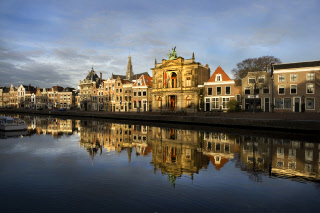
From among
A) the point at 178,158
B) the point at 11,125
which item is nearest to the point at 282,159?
the point at 178,158

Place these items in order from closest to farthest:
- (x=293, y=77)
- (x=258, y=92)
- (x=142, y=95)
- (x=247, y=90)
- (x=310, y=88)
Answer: (x=310, y=88) < (x=293, y=77) < (x=258, y=92) < (x=247, y=90) < (x=142, y=95)

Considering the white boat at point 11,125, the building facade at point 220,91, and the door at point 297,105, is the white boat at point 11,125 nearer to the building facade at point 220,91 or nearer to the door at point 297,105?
the building facade at point 220,91

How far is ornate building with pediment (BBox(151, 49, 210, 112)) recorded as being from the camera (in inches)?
2104

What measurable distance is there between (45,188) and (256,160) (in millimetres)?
11812

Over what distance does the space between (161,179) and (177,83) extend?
46193 millimetres

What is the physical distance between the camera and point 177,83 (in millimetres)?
55656

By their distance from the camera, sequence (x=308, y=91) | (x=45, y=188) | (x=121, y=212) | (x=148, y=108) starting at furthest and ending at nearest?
(x=148, y=108)
(x=308, y=91)
(x=45, y=188)
(x=121, y=212)

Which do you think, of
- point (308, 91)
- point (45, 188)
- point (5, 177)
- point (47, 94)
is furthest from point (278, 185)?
point (47, 94)

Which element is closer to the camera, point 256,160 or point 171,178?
point 171,178

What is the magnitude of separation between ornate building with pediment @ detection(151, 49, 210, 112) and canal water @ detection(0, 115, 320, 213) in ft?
120

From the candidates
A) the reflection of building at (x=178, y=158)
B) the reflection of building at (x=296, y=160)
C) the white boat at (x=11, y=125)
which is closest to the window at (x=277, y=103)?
the reflection of building at (x=296, y=160)

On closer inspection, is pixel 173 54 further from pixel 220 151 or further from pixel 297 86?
pixel 220 151

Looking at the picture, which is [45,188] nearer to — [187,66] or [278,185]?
[278,185]

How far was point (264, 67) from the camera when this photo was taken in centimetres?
5766
